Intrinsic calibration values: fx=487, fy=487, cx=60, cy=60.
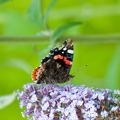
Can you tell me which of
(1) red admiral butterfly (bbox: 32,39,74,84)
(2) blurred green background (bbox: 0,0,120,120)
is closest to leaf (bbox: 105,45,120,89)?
(2) blurred green background (bbox: 0,0,120,120)

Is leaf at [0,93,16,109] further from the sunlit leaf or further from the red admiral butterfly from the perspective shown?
the sunlit leaf

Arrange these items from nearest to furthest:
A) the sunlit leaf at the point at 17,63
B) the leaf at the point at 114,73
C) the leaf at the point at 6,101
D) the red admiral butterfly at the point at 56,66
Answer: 1. the red admiral butterfly at the point at 56,66
2. the leaf at the point at 6,101
3. the leaf at the point at 114,73
4. the sunlit leaf at the point at 17,63

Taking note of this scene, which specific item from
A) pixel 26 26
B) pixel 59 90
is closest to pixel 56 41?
pixel 59 90

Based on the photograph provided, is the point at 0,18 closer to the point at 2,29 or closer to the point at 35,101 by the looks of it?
the point at 2,29

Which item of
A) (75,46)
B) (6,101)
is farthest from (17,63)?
(6,101)

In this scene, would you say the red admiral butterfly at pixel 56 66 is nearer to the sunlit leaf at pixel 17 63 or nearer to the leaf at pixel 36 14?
the leaf at pixel 36 14

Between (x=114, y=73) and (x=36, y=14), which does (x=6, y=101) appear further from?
(x=114, y=73)

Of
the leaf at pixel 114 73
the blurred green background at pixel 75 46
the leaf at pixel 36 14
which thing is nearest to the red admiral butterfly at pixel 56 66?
the leaf at pixel 36 14

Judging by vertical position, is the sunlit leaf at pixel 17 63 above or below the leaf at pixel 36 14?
above
